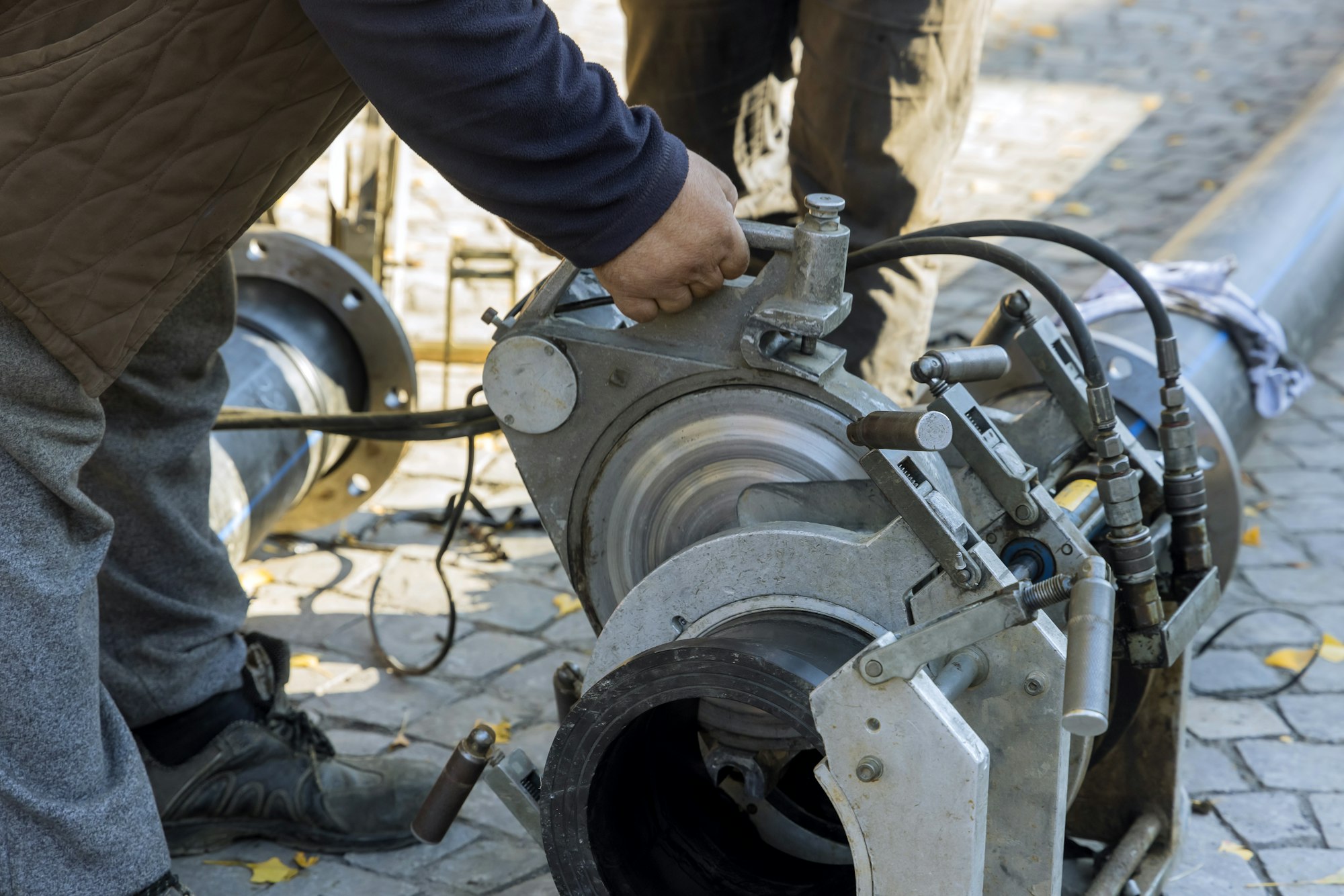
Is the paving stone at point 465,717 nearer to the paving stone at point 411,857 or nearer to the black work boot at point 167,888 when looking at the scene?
the paving stone at point 411,857

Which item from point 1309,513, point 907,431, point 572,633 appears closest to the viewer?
point 907,431

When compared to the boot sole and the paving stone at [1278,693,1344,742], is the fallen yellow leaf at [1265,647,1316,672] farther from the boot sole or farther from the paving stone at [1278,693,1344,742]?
the boot sole

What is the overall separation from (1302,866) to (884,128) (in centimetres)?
153

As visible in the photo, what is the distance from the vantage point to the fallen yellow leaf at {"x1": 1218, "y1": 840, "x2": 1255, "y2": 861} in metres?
2.25

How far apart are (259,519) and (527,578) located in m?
0.70

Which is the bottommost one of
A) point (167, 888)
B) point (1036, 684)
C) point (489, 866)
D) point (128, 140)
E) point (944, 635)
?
point (489, 866)

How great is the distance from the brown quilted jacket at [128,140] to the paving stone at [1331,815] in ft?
6.63

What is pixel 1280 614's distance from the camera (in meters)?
3.07

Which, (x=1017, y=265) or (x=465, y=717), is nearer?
(x=1017, y=265)

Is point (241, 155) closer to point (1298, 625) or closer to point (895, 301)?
point (895, 301)

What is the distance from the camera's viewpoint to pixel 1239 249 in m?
3.44

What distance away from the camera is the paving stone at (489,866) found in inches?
84.5

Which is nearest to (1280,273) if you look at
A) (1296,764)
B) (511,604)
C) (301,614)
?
(1296,764)

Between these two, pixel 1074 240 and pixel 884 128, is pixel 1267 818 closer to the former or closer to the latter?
pixel 1074 240
